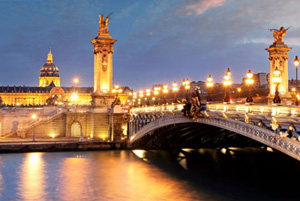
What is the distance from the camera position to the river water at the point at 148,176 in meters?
31.8

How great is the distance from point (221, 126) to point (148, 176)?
37.0 feet

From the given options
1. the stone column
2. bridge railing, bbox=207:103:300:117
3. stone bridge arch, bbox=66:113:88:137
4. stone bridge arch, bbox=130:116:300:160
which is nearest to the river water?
stone bridge arch, bbox=130:116:300:160

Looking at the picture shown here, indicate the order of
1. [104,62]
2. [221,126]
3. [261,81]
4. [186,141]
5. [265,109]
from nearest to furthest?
[265,109] < [221,126] < [186,141] < [104,62] < [261,81]

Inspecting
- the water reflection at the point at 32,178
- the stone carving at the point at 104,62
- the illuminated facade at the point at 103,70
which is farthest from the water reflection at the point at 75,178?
the stone carving at the point at 104,62

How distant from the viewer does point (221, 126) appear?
29250 millimetres

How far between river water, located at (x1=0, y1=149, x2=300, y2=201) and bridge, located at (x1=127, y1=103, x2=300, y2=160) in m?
2.01

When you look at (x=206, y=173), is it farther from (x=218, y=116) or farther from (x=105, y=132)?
(x=105, y=132)

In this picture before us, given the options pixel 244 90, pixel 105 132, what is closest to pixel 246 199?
pixel 105 132

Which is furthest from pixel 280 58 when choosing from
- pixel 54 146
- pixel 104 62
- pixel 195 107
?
pixel 54 146

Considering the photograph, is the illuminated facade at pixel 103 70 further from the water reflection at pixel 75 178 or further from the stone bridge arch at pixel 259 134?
the stone bridge arch at pixel 259 134

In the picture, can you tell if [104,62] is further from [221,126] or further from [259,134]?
[259,134]

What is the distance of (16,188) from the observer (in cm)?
3438

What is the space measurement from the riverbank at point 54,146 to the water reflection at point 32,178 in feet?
6.72

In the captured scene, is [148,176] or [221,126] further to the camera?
[148,176]
